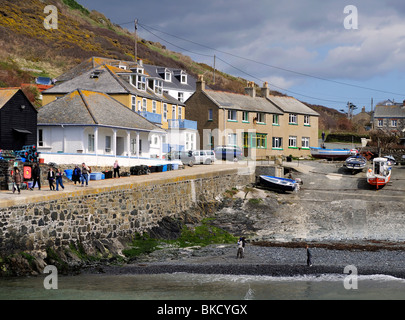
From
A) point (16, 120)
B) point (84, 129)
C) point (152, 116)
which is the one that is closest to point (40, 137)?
point (84, 129)

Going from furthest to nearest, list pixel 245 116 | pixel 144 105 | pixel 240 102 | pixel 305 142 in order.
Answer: pixel 305 142 < pixel 240 102 < pixel 245 116 < pixel 144 105

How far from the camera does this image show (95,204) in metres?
28.9

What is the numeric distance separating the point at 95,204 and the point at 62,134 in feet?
51.8

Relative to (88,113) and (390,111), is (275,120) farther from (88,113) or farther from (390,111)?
(390,111)

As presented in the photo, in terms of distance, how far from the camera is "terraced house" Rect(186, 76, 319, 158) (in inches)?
2443

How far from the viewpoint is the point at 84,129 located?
42656 millimetres

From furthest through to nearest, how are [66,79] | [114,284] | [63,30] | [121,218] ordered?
[63,30] < [66,79] < [121,218] < [114,284]

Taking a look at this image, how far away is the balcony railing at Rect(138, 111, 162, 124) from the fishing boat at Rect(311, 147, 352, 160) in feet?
61.0

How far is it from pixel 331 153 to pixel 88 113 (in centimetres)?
3032

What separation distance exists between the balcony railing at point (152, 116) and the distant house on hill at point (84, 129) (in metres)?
5.53

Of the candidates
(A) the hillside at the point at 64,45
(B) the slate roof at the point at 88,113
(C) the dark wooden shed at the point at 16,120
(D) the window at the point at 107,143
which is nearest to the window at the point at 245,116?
(B) the slate roof at the point at 88,113

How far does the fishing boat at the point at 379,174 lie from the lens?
47.1 meters
